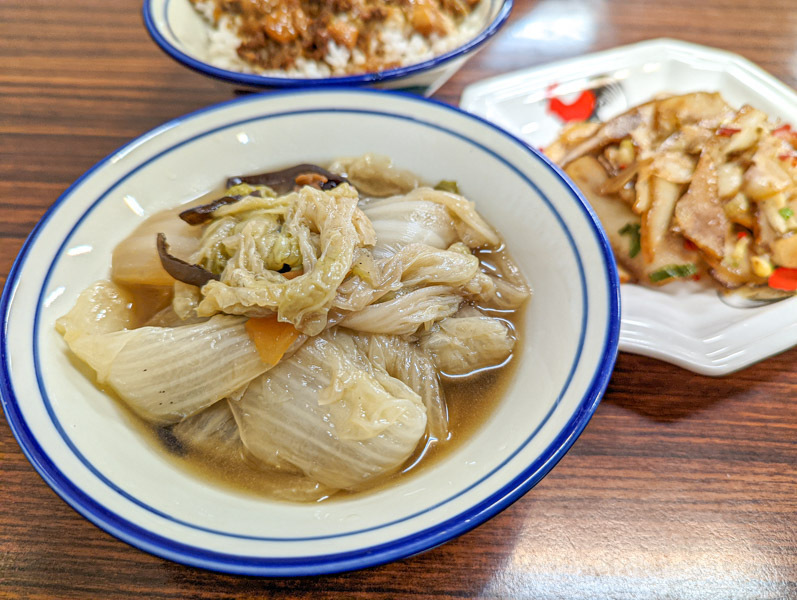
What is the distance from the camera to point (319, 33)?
244cm

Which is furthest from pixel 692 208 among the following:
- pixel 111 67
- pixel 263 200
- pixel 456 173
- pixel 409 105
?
pixel 111 67

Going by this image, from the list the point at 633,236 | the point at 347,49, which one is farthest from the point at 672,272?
the point at 347,49

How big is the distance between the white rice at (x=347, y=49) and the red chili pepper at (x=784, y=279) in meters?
1.56

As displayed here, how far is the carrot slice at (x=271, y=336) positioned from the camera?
132 cm

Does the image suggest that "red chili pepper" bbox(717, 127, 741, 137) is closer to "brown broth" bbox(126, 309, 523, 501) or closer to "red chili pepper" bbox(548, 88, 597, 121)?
"red chili pepper" bbox(548, 88, 597, 121)

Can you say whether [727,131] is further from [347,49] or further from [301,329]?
[301,329]

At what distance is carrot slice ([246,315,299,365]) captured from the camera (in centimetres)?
132

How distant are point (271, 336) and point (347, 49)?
1.66m

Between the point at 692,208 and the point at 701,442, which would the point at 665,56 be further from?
the point at 701,442

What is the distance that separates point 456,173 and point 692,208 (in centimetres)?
87

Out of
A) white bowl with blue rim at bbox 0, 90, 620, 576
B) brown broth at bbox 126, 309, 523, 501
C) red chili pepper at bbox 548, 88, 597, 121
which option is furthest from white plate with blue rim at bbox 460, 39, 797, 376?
brown broth at bbox 126, 309, 523, 501

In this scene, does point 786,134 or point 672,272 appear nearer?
point 672,272

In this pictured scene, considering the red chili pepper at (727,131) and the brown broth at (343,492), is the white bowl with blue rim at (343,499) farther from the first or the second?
the red chili pepper at (727,131)

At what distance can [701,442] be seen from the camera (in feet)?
5.30
